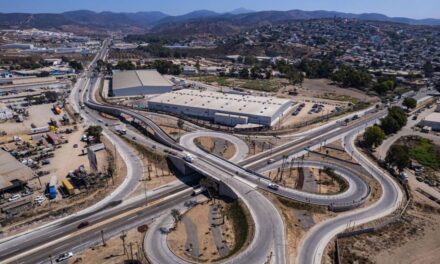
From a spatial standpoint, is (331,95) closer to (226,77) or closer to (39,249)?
(226,77)

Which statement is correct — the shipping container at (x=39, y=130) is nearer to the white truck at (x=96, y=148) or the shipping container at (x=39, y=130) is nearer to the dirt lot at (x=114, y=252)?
the white truck at (x=96, y=148)

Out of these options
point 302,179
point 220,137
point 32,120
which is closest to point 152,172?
point 220,137

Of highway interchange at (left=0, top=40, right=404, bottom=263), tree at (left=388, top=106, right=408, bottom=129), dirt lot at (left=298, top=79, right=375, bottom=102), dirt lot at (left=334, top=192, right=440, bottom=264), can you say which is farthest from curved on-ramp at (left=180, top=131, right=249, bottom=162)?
dirt lot at (left=298, top=79, right=375, bottom=102)

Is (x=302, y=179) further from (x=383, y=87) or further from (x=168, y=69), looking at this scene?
(x=168, y=69)

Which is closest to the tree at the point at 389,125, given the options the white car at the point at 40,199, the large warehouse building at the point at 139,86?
the large warehouse building at the point at 139,86

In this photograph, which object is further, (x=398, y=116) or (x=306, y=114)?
(x=306, y=114)
